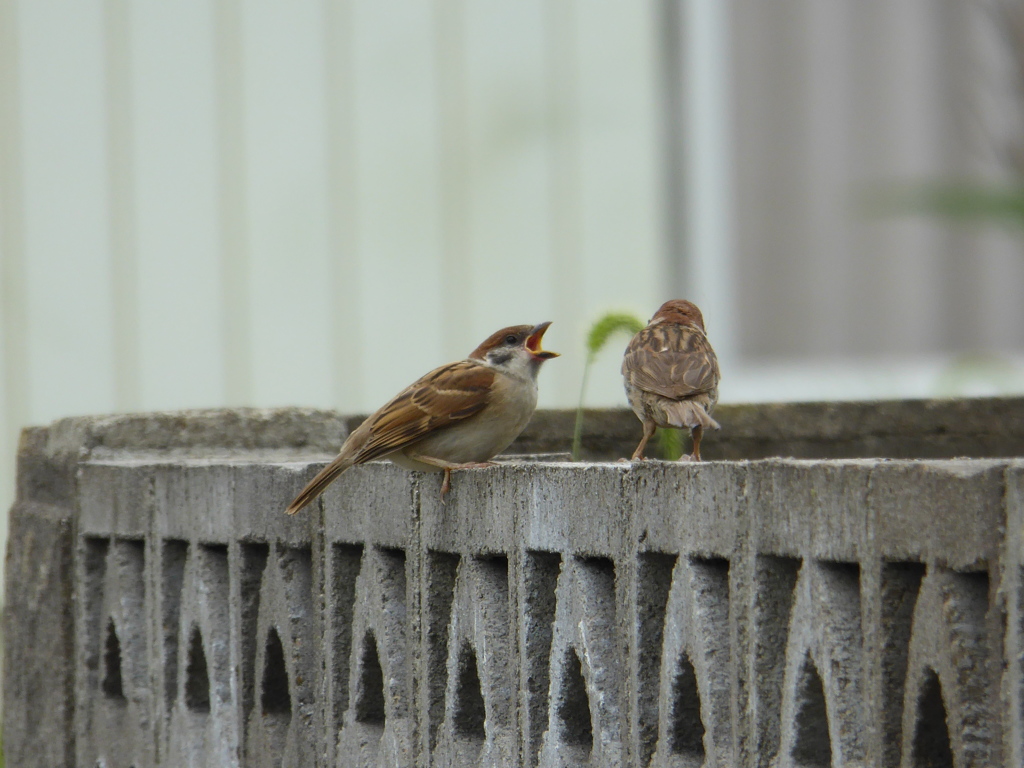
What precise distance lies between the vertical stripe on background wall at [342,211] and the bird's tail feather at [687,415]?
366 cm

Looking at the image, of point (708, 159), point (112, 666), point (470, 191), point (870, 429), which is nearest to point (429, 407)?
point (112, 666)

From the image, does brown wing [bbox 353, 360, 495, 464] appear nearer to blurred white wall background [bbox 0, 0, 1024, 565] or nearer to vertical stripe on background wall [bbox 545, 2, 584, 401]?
blurred white wall background [bbox 0, 0, 1024, 565]

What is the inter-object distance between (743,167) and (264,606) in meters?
4.58

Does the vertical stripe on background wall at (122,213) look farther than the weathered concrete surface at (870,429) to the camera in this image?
Yes

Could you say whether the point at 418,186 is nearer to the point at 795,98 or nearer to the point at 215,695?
the point at 795,98

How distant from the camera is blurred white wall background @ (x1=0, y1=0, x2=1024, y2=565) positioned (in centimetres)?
633

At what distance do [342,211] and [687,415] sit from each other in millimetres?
3869

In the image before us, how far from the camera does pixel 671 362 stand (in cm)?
313

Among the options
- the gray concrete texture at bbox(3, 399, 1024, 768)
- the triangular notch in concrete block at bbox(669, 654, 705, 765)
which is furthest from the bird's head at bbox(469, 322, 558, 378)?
the triangular notch in concrete block at bbox(669, 654, 705, 765)

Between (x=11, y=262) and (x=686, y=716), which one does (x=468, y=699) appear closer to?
(x=686, y=716)

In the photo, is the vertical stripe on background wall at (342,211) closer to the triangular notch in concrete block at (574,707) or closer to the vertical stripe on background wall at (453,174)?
the vertical stripe on background wall at (453,174)

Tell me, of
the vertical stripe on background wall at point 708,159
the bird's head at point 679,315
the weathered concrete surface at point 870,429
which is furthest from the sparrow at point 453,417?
the vertical stripe on background wall at point 708,159

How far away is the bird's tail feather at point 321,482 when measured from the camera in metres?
2.97

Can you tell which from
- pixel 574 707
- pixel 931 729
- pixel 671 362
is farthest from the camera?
pixel 671 362
